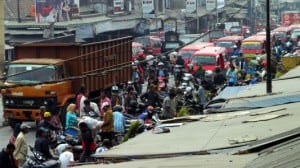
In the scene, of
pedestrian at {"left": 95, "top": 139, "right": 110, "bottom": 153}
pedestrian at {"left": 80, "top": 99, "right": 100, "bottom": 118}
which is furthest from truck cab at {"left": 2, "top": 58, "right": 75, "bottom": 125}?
pedestrian at {"left": 95, "top": 139, "right": 110, "bottom": 153}

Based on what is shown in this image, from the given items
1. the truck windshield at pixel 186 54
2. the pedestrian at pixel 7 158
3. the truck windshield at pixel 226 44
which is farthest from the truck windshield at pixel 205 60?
the pedestrian at pixel 7 158

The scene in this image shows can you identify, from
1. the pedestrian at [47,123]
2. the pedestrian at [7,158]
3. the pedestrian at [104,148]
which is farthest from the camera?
the pedestrian at [47,123]

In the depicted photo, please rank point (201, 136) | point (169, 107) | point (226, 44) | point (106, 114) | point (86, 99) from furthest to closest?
1. point (226, 44)
2. point (86, 99)
3. point (169, 107)
4. point (106, 114)
5. point (201, 136)

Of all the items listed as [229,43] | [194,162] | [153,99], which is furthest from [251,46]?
[194,162]

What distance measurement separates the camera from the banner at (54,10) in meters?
35.2

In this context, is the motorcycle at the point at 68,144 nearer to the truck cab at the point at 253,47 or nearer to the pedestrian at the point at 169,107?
the pedestrian at the point at 169,107

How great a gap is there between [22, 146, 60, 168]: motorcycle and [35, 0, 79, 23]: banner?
23.9 meters

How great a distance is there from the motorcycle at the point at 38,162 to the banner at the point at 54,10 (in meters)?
23.9

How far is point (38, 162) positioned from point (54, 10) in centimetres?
2504

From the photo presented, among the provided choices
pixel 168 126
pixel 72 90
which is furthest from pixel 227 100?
pixel 72 90

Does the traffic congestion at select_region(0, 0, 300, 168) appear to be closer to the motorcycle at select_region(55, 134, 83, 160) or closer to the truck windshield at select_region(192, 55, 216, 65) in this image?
the motorcycle at select_region(55, 134, 83, 160)

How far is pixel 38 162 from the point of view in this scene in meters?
11.5

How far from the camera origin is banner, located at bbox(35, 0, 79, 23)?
35.2 m

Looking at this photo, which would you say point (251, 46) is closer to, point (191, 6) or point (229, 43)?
point (229, 43)
